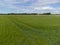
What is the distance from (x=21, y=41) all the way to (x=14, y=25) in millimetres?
184

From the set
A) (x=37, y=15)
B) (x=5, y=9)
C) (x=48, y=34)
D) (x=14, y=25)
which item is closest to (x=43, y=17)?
(x=37, y=15)

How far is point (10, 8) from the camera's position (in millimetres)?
1329

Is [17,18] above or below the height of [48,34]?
above

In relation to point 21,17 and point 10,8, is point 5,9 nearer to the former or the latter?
point 10,8

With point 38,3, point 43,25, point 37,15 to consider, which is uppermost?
point 38,3

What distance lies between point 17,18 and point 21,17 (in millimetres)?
45

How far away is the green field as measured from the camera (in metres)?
1.25

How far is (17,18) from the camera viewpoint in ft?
4.23

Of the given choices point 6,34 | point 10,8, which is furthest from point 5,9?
point 6,34

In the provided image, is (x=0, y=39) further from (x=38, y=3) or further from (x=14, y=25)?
(x=38, y=3)

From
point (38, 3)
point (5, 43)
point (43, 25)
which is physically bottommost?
point (5, 43)

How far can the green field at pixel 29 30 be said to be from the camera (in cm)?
125

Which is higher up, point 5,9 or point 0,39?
point 5,9

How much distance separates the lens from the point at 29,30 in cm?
128
